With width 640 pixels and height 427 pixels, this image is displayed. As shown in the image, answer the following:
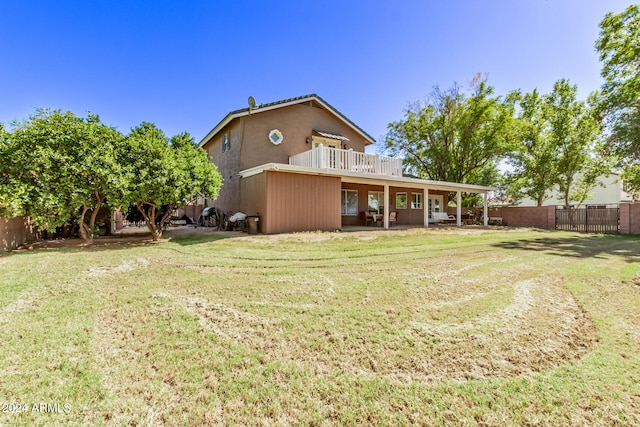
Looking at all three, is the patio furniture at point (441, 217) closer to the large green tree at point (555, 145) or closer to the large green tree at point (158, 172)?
the large green tree at point (555, 145)

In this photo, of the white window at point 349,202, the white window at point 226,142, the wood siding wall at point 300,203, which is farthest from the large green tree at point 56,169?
the white window at point 349,202

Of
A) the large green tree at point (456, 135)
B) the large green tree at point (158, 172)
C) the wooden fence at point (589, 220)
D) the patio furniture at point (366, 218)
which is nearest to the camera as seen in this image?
the large green tree at point (158, 172)

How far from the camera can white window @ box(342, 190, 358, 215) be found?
1595cm

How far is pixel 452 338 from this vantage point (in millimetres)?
3014

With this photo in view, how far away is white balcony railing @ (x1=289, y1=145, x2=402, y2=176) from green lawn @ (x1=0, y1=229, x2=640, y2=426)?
779cm

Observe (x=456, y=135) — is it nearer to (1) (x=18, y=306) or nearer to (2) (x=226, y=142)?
(2) (x=226, y=142)

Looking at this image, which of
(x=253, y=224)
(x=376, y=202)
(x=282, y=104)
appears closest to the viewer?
(x=253, y=224)

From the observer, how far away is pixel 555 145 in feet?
64.3

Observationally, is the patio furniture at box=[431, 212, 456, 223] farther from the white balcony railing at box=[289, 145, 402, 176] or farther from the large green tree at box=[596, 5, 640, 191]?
the large green tree at box=[596, 5, 640, 191]

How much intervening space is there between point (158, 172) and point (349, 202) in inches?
414

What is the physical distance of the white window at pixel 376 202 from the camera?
17.0m

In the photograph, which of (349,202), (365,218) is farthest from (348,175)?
(365,218)

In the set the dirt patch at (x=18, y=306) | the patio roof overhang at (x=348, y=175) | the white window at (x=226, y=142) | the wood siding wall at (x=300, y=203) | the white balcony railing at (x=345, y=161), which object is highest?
the white window at (x=226, y=142)

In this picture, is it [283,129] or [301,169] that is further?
[283,129]
